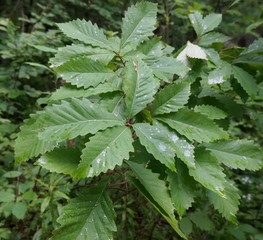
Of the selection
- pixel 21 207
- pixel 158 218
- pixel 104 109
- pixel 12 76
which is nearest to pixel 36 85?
pixel 12 76

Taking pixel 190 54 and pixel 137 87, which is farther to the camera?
pixel 190 54

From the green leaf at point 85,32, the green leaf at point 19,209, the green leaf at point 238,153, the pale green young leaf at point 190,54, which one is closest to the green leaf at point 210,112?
the green leaf at point 238,153

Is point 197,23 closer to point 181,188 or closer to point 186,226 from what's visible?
point 181,188

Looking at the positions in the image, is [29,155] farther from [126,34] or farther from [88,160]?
[126,34]

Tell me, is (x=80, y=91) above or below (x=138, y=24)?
below

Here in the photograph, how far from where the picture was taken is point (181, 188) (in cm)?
89

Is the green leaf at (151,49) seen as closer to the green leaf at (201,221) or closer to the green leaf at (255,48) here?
the green leaf at (255,48)

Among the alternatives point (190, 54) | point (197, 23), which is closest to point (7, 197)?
point (190, 54)

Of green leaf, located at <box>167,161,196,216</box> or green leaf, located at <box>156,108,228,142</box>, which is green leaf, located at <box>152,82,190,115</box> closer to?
green leaf, located at <box>156,108,228,142</box>

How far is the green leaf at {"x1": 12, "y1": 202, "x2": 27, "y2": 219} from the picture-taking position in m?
1.71

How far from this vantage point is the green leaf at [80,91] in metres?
0.90

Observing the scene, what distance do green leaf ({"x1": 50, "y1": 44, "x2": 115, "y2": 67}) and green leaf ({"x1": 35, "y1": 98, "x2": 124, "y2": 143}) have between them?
0.27m

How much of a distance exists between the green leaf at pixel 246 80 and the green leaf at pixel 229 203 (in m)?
0.42

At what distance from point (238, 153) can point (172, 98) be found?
1.08ft
